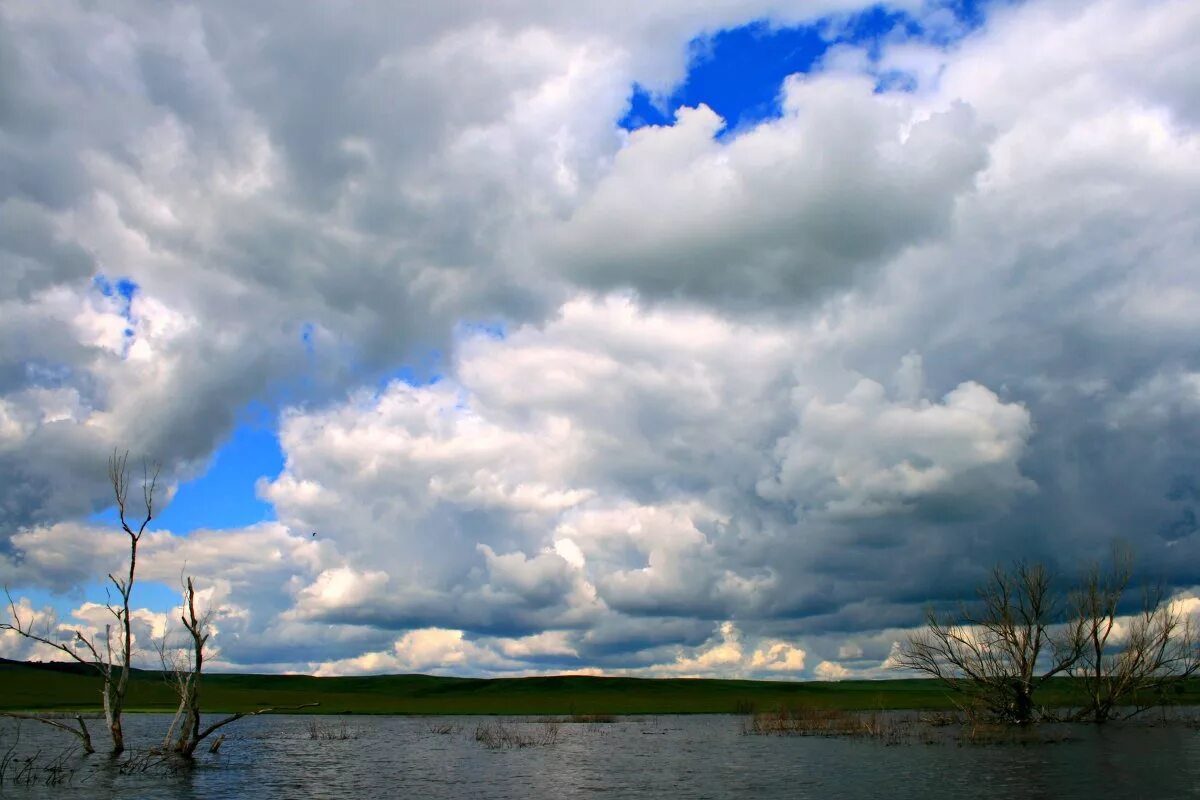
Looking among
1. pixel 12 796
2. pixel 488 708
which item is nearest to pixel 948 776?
pixel 12 796

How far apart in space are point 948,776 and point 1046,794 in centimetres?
868

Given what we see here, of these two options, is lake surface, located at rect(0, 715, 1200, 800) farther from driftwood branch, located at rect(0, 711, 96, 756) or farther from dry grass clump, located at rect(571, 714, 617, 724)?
dry grass clump, located at rect(571, 714, 617, 724)

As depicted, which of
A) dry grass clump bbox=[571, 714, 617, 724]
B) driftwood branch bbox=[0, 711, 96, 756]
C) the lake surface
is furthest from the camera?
dry grass clump bbox=[571, 714, 617, 724]

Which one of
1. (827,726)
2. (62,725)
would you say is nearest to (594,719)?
(827,726)

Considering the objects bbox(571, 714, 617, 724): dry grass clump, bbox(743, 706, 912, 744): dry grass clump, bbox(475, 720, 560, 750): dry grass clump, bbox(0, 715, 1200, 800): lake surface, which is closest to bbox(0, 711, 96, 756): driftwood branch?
bbox(0, 715, 1200, 800): lake surface

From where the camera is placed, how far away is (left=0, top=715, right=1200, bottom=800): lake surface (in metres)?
41.8

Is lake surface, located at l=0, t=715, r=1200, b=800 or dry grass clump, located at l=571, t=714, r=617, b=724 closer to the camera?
lake surface, located at l=0, t=715, r=1200, b=800

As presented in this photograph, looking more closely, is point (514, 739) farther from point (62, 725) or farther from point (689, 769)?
point (62, 725)

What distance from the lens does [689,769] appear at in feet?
180

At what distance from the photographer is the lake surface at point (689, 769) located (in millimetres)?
41750

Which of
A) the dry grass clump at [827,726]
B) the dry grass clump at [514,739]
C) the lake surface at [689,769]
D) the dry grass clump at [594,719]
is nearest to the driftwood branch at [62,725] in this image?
the lake surface at [689,769]

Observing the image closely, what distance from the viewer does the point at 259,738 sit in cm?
9269

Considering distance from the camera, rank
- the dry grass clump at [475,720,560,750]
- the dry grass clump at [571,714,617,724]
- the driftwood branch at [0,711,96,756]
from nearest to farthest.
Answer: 1. the driftwood branch at [0,711,96,756]
2. the dry grass clump at [475,720,560,750]
3. the dry grass clump at [571,714,617,724]

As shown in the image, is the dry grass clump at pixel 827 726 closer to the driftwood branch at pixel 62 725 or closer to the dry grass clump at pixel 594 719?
the dry grass clump at pixel 594 719
